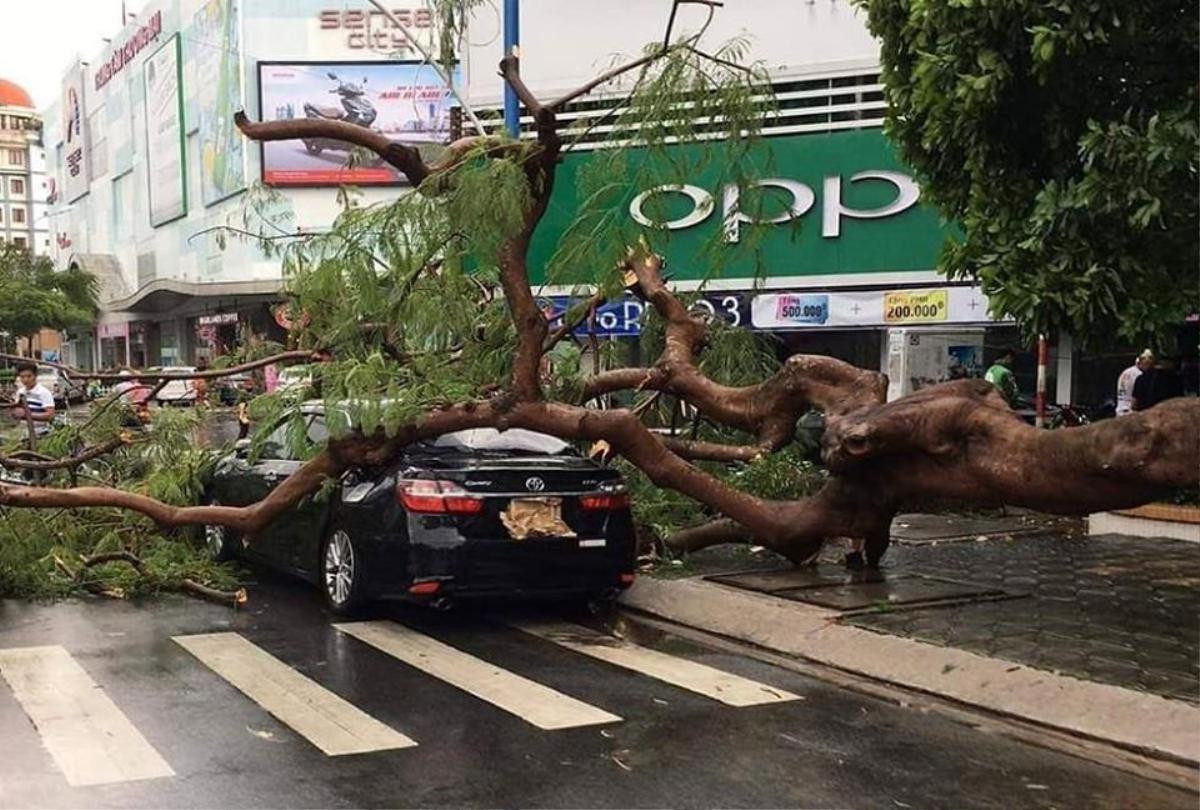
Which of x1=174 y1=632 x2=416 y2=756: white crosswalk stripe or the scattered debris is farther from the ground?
x1=174 y1=632 x2=416 y2=756: white crosswalk stripe

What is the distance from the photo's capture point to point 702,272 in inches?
401

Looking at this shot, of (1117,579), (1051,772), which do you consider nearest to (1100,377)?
(1117,579)

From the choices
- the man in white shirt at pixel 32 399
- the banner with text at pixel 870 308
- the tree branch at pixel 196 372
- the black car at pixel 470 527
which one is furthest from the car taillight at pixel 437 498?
the banner with text at pixel 870 308

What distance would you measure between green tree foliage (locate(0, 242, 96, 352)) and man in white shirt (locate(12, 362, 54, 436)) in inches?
1198

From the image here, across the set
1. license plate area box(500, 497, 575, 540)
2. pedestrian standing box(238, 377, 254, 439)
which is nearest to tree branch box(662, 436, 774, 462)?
license plate area box(500, 497, 575, 540)

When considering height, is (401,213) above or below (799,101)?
below

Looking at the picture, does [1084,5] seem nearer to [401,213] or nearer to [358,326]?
[401,213]

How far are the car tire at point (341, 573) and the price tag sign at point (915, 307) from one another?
14.6 metres

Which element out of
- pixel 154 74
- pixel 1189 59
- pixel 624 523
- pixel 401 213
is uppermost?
pixel 154 74

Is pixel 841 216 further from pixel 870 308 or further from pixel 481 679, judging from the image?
pixel 481 679

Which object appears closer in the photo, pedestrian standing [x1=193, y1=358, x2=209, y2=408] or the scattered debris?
the scattered debris

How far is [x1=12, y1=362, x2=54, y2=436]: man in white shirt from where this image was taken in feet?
40.8

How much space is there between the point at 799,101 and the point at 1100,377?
7448 mm

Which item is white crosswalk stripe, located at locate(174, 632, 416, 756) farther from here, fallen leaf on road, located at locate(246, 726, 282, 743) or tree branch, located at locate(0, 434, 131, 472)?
tree branch, located at locate(0, 434, 131, 472)
